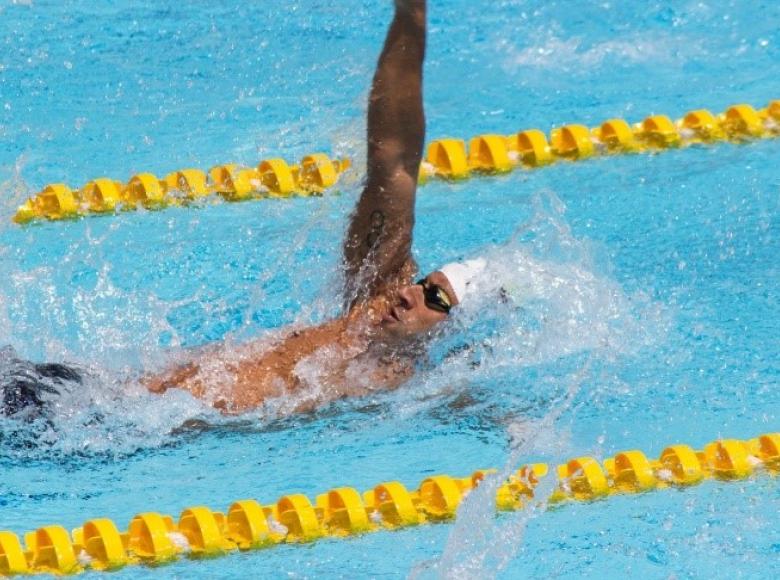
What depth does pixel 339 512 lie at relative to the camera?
287 centimetres

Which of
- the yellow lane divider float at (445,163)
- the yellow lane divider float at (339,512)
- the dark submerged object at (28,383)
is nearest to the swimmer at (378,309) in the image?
the dark submerged object at (28,383)

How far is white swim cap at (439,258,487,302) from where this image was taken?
336 cm

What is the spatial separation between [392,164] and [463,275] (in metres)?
0.32

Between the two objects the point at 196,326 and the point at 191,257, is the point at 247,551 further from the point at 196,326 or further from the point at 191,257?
the point at 191,257

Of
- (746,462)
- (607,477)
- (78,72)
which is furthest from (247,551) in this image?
(78,72)

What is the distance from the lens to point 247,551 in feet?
9.11

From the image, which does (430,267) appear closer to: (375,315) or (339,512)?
(375,315)

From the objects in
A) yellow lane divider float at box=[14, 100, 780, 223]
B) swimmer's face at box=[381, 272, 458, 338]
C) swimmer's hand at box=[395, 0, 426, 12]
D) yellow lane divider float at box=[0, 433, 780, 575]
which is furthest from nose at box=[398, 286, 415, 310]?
yellow lane divider float at box=[14, 100, 780, 223]

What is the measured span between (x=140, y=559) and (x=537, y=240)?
6.29 ft

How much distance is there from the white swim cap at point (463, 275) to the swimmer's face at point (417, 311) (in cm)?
1

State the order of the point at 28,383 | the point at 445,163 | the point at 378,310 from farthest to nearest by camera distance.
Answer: the point at 445,163 → the point at 378,310 → the point at 28,383

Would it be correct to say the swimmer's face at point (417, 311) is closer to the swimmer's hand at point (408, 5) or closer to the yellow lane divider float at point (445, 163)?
the swimmer's hand at point (408, 5)

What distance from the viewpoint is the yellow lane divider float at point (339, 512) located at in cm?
274

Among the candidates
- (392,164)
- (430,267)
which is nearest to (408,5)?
(392,164)
